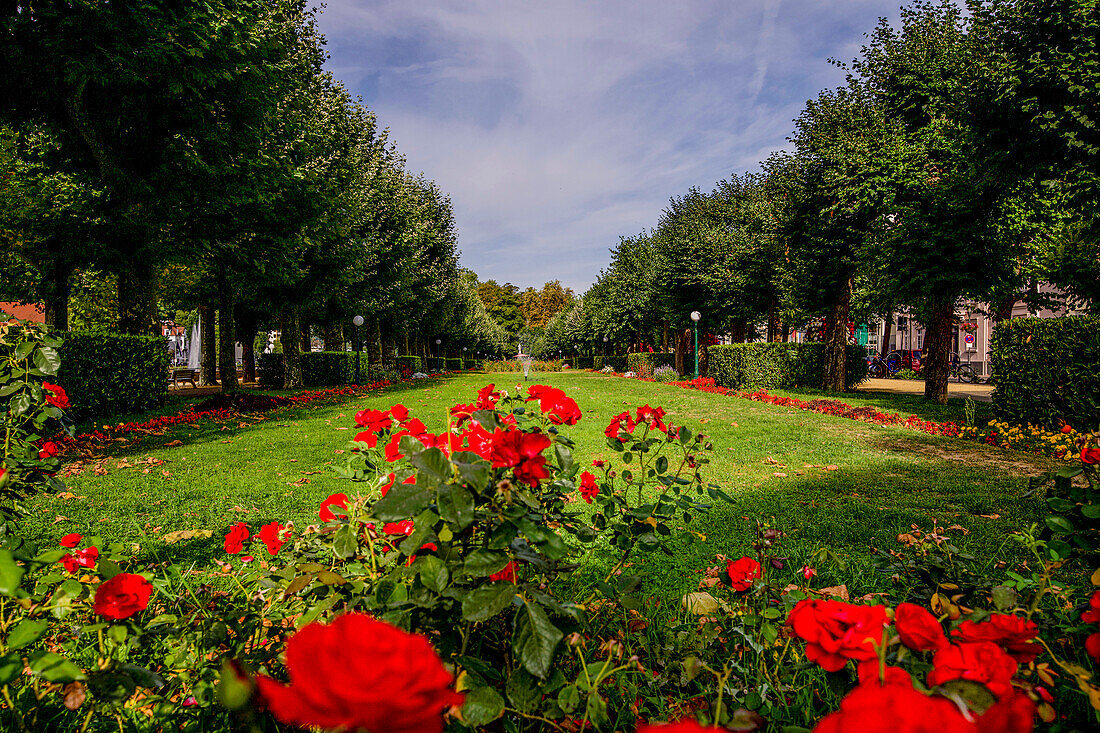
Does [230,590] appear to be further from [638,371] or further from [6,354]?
[638,371]

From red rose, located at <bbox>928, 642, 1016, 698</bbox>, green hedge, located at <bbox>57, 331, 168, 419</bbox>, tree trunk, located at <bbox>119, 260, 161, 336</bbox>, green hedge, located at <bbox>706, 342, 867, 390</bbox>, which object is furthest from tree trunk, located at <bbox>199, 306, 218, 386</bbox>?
red rose, located at <bbox>928, 642, 1016, 698</bbox>

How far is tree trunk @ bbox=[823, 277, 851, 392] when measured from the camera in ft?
46.4

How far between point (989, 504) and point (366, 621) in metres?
5.26

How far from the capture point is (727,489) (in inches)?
182

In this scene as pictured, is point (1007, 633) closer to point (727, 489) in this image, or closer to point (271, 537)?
point (271, 537)

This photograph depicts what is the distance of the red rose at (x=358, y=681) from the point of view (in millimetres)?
401

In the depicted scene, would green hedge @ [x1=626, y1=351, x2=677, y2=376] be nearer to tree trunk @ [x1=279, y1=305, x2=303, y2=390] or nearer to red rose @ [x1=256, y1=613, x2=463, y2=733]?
tree trunk @ [x1=279, y1=305, x2=303, y2=390]

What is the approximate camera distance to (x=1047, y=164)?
23.8ft

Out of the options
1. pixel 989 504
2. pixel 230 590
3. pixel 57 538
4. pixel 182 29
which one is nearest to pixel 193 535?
pixel 57 538

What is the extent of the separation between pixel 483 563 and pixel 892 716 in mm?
812

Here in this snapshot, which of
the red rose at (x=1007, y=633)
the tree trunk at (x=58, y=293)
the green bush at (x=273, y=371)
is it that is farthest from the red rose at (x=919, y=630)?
the green bush at (x=273, y=371)

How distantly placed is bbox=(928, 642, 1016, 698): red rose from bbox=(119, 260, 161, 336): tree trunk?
1210 cm

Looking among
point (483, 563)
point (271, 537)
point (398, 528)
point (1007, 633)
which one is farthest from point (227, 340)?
point (1007, 633)

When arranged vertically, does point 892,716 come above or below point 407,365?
above
